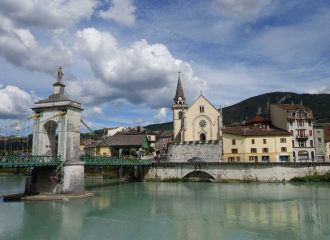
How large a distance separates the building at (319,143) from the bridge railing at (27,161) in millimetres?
44323

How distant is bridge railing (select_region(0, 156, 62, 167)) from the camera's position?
24.2 metres

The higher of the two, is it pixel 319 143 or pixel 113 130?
pixel 113 130

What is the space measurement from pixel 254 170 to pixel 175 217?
84.6 feet

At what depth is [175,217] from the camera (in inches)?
862

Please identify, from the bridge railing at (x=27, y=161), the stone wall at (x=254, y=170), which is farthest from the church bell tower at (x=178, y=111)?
the bridge railing at (x=27, y=161)

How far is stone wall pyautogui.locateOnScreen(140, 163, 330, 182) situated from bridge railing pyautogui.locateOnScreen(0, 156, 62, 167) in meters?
23.1

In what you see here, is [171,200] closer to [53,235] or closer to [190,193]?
[190,193]

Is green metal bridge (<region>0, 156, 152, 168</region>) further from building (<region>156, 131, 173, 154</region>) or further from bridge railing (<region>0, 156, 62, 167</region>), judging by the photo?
building (<region>156, 131, 173, 154</region>)

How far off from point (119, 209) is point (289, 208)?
15327mm

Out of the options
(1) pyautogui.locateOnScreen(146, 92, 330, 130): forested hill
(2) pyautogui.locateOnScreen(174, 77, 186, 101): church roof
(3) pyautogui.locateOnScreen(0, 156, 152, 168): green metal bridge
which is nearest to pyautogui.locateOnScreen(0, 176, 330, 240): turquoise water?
(3) pyautogui.locateOnScreen(0, 156, 152, 168): green metal bridge

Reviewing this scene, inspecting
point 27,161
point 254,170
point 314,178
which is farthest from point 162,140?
point 27,161

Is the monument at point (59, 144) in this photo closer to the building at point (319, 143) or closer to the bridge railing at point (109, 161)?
the bridge railing at point (109, 161)

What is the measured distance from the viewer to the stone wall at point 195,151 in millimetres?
50625

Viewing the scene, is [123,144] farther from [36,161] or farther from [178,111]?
[36,161]
